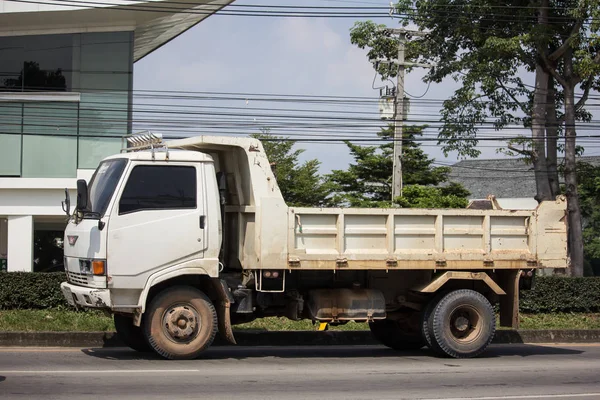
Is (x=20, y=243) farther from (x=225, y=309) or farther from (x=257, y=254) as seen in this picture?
(x=257, y=254)

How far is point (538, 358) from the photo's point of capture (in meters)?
12.3

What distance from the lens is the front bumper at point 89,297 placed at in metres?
10.5

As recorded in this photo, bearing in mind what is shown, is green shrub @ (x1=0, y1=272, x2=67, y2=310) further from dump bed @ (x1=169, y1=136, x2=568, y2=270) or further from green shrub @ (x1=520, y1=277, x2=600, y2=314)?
green shrub @ (x1=520, y1=277, x2=600, y2=314)

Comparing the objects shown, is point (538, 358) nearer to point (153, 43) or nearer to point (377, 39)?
point (377, 39)

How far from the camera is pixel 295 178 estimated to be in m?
40.9

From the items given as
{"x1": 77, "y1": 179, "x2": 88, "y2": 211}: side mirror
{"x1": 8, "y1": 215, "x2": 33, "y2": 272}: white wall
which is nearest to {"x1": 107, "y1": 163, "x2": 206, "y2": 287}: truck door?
{"x1": 77, "y1": 179, "x2": 88, "y2": 211}: side mirror

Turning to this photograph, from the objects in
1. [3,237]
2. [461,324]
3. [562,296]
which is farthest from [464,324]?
[3,237]

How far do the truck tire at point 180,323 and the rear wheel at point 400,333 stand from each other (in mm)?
3205

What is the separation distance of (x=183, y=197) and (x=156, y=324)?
168 cm

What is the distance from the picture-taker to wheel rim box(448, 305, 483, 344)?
12.0 m

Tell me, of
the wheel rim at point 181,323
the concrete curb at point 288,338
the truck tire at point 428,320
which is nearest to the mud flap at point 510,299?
the truck tire at point 428,320

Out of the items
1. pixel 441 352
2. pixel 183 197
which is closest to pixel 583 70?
pixel 441 352

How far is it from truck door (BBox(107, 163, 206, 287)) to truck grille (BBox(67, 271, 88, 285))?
462mm

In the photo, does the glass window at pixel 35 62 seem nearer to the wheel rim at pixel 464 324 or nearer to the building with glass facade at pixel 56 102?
the building with glass facade at pixel 56 102
